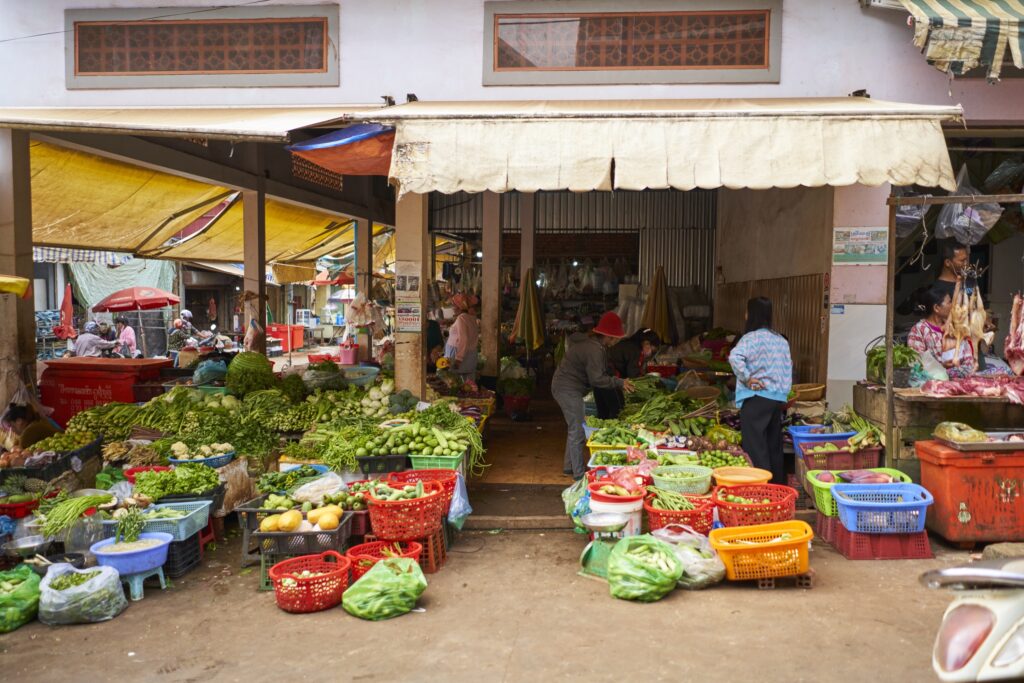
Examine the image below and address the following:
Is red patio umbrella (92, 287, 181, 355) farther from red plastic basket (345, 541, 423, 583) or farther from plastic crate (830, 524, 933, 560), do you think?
plastic crate (830, 524, 933, 560)

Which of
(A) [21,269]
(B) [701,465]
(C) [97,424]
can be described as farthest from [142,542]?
(B) [701,465]

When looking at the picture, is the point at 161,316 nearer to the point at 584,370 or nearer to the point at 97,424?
the point at 97,424

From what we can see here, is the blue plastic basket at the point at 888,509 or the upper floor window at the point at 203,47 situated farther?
the upper floor window at the point at 203,47

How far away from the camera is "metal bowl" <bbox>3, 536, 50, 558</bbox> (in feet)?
17.2

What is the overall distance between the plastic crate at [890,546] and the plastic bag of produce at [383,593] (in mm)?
3312

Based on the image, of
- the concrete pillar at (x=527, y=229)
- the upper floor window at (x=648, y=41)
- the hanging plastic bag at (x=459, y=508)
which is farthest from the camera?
the concrete pillar at (x=527, y=229)

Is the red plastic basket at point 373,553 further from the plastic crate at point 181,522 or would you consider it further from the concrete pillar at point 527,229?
the concrete pillar at point 527,229

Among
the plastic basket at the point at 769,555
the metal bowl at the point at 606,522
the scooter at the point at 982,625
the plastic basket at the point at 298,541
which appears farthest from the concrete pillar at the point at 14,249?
the scooter at the point at 982,625

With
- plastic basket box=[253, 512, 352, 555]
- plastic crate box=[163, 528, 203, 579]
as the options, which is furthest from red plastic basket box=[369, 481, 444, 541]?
plastic crate box=[163, 528, 203, 579]

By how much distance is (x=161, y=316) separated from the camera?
24656 mm

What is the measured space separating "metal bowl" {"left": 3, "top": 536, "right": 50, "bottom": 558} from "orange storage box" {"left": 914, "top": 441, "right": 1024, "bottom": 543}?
22.3ft

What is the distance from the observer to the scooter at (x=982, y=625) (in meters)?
2.40

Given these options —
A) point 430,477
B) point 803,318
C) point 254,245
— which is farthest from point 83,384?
point 803,318

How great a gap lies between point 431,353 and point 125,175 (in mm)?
5025
